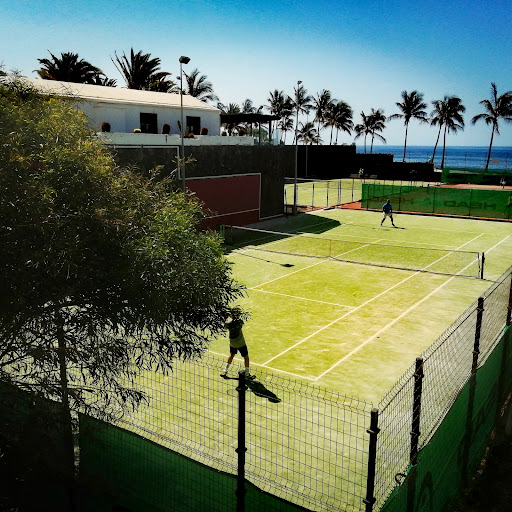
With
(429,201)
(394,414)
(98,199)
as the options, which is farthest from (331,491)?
(429,201)

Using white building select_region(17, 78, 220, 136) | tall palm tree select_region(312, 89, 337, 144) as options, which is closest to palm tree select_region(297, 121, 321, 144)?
tall palm tree select_region(312, 89, 337, 144)

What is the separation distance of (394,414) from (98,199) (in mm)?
7836

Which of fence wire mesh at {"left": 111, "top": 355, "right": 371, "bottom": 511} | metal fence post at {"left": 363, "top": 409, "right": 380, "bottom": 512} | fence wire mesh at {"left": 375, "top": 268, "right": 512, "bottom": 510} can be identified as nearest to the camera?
metal fence post at {"left": 363, "top": 409, "right": 380, "bottom": 512}

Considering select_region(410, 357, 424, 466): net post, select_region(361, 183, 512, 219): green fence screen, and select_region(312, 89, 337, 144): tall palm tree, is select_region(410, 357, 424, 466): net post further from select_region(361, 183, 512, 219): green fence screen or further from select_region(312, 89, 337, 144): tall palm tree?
select_region(312, 89, 337, 144): tall palm tree

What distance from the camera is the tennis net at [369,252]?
25.1m

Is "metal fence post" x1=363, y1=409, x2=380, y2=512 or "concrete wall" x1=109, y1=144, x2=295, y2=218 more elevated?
"concrete wall" x1=109, y1=144, x2=295, y2=218

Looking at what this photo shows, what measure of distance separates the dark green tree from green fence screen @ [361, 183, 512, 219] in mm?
38676

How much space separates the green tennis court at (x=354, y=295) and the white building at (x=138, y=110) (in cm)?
985

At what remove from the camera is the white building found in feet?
110

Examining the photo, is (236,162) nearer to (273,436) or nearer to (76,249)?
(273,436)

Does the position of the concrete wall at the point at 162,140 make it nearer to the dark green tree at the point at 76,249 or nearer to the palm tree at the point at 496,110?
the dark green tree at the point at 76,249

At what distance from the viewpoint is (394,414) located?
37.7 feet

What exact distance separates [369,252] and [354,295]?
8626mm

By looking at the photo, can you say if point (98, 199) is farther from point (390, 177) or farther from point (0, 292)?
point (390, 177)
